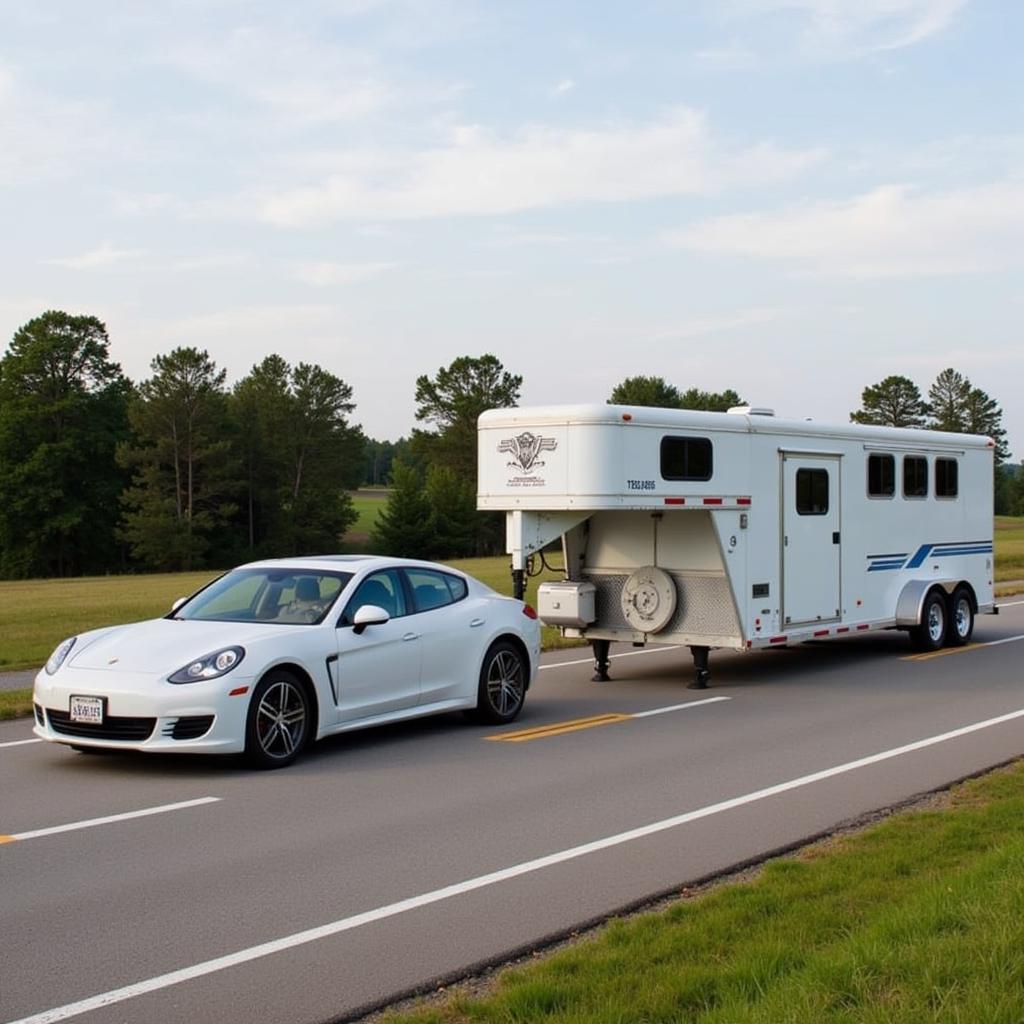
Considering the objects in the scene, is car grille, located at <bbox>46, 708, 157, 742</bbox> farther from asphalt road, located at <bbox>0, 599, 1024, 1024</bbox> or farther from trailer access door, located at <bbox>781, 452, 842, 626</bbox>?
trailer access door, located at <bbox>781, 452, 842, 626</bbox>

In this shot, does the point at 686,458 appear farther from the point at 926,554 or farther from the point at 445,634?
the point at 926,554

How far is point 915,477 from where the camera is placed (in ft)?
58.1

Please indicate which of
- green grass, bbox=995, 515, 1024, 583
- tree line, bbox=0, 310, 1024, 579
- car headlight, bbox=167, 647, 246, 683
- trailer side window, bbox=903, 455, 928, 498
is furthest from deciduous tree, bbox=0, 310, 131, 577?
car headlight, bbox=167, 647, 246, 683

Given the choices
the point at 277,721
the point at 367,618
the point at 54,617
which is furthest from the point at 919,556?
the point at 54,617

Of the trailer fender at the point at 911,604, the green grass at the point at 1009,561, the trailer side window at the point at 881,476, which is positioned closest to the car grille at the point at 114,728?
the trailer side window at the point at 881,476

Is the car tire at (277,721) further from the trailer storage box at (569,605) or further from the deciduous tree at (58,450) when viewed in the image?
the deciduous tree at (58,450)

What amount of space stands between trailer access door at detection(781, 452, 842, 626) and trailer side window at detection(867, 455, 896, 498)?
2.54 ft

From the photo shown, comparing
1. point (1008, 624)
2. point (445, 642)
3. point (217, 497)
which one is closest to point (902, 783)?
point (445, 642)

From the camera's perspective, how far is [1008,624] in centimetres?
2186

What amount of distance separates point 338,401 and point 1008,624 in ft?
273

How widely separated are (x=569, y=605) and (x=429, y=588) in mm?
3494

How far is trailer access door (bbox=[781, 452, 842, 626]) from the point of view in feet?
50.0

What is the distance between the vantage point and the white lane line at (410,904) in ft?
16.8

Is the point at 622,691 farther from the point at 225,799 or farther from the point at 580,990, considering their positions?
the point at 580,990
